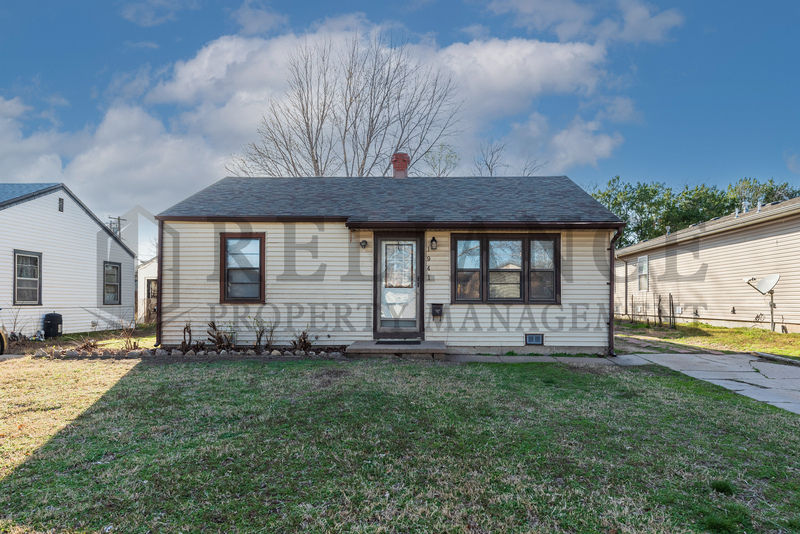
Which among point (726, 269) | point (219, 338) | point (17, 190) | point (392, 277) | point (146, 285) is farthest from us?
point (146, 285)

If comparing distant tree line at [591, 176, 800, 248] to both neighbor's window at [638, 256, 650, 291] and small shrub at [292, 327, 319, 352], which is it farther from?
small shrub at [292, 327, 319, 352]

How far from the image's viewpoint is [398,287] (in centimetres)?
827

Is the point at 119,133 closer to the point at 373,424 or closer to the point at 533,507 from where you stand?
the point at 373,424

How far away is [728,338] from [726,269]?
330 centimetres

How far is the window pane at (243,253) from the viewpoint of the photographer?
8305 mm

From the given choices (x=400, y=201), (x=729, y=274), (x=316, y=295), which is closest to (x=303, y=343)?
(x=316, y=295)

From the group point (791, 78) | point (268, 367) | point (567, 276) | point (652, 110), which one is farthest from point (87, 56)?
point (791, 78)

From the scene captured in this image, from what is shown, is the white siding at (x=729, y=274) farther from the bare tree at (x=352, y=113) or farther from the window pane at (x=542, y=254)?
the bare tree at (x=352, y=113)

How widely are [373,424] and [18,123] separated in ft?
60.0

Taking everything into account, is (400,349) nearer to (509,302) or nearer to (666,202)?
(509,302)

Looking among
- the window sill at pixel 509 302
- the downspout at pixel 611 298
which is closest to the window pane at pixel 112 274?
the window sill at pixel 509 302

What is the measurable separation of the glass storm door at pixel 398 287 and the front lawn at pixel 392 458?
120 inches

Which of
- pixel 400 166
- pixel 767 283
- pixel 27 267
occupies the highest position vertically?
pixel 400 166

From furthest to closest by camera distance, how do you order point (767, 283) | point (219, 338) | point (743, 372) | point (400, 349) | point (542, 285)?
point (767, 283) → point (542, 285) → point (219, 338) → point (400, 349) → point (743, 372)
